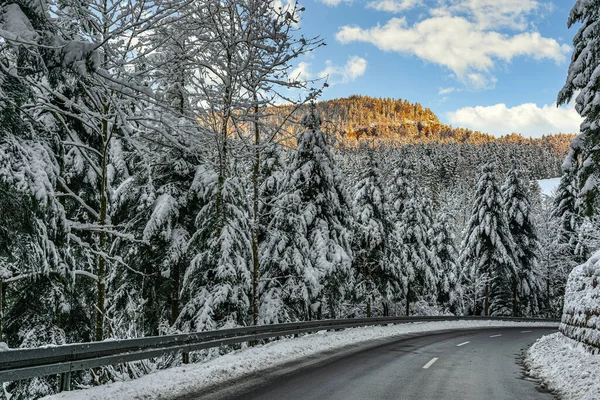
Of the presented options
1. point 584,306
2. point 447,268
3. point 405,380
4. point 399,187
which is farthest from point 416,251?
point 405,380

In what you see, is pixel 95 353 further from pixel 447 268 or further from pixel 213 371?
pixel 447 268

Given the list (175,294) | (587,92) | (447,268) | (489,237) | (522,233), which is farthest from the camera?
(447,268)

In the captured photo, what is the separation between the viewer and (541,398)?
7504mm

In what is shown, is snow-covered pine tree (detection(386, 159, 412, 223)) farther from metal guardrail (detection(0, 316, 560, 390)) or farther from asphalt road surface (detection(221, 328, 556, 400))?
metal guardrail (detection(0, 316, 560, 390))

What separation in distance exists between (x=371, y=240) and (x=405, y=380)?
61.3 ft

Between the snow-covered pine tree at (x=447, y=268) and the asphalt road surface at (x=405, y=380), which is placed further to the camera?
the snow-covered pine tree at (x=447, y=268)

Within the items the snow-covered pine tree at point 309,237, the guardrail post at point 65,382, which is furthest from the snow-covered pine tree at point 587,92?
the guardrail post at point 65,382

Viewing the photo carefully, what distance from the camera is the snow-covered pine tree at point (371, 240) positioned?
89.3 ft

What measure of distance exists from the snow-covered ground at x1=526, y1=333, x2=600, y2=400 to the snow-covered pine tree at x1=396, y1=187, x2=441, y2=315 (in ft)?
64.5

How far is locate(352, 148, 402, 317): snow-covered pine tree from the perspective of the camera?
27219mm

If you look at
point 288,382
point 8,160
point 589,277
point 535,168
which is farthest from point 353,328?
point 535,168

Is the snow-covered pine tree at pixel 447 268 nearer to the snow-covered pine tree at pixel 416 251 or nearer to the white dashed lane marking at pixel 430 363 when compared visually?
the snow-covered pine tree at pixel 416 251

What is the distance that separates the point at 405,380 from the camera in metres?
8.59

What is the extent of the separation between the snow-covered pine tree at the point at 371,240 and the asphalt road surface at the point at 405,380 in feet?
47.0
